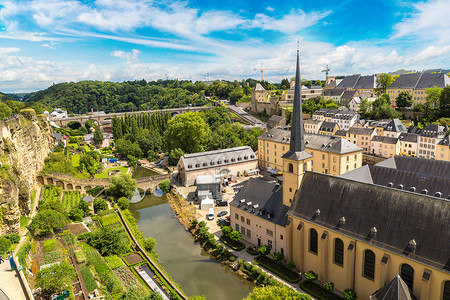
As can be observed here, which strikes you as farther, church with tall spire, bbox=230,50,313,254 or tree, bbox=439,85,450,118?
tree, bbox=439,85,450,118

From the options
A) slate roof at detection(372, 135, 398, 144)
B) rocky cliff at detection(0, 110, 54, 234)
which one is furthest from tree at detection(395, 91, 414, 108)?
rocky cliff at detection(0, 110, 54, 234)

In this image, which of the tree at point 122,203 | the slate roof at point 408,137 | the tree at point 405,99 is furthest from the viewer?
the tree at point 405,99

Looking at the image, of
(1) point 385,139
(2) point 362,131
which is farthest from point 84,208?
(1) point 385,139

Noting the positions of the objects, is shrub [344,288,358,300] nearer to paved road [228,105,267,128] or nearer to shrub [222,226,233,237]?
shrub [222,226,233,237]

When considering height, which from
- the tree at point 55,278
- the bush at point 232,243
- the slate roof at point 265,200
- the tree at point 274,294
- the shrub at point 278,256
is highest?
the slate roof at point 265,200

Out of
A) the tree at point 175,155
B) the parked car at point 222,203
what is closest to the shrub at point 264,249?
the parked car at point 222,203

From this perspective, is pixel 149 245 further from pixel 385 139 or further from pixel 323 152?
pixel 385 139

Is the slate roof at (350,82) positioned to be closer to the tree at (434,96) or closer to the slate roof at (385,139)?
the tree at (434,96)

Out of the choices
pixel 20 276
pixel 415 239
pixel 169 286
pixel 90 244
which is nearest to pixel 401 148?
pixel 415 239
